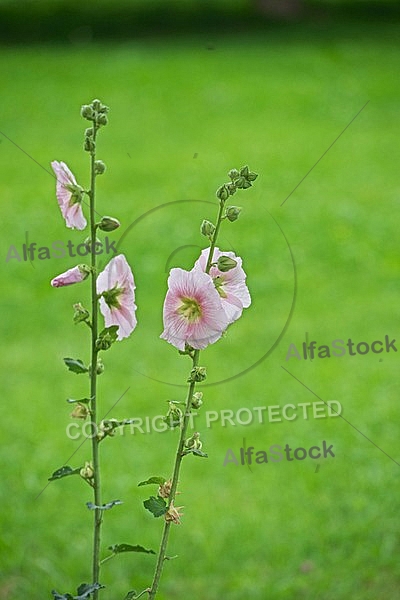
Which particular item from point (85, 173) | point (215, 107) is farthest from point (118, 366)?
point (215, 107)

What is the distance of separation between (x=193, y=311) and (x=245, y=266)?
2.41 meters

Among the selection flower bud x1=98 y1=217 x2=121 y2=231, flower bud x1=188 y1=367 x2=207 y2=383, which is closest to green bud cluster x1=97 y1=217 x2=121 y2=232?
flower bud x1=98 y1=217 x2=121 y2=231

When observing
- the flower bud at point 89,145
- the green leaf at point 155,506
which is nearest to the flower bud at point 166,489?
the green leaf at point 155,506

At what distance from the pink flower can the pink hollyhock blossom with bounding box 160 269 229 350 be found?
3 centimetres

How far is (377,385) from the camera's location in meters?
2.34

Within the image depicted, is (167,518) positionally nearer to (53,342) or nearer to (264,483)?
(264,483)

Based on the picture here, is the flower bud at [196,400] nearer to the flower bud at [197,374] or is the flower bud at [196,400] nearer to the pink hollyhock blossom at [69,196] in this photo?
the flower bud at [197,374]

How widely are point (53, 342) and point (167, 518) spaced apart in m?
2.09

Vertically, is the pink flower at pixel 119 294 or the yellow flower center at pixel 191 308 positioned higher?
the pink flower at pixel 119 294

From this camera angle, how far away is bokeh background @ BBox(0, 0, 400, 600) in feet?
5.47

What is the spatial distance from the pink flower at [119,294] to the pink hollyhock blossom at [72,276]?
0.9 inches

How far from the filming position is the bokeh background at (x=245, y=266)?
167 cm

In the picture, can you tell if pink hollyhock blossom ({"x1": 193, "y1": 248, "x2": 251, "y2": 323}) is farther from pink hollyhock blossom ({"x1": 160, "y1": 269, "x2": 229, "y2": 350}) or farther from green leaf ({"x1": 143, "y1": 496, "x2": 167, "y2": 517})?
green leaf ({"x1": 143, "y1": 496, "x2": 167, "y2": 517})

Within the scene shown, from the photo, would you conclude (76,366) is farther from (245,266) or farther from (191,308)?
(245,266)
